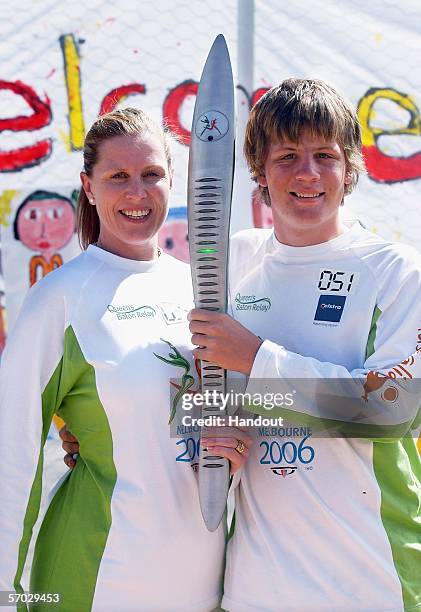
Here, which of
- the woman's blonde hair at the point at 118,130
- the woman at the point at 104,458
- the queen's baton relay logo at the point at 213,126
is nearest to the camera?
the queen's baton relay logo at the point at 213,126

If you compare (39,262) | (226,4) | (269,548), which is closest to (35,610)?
(269,548)

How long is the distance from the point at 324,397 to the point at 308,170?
1.50 ft

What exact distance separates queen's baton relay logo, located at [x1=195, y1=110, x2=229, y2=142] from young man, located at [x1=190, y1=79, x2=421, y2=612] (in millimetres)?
230

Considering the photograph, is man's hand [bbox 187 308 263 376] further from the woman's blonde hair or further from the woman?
the woman's blonde hair

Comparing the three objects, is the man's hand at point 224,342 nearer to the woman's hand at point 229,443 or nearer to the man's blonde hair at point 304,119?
the woman's hand at point 229,443

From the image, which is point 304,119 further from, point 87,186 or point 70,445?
Answer: point 70,445

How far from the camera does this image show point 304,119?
5.39ft

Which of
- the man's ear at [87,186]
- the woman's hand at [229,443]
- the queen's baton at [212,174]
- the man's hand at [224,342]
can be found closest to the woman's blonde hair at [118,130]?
the man's ear at [87,186]

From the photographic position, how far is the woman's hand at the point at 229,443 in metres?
1.56

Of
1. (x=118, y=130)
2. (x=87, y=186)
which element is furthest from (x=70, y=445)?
(x=118, y=130)

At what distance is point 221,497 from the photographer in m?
1.56

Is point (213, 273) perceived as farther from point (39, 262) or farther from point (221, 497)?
point (39, 262)

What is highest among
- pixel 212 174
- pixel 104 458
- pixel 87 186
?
pixel 87 186

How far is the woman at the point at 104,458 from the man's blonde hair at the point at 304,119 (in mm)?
446
